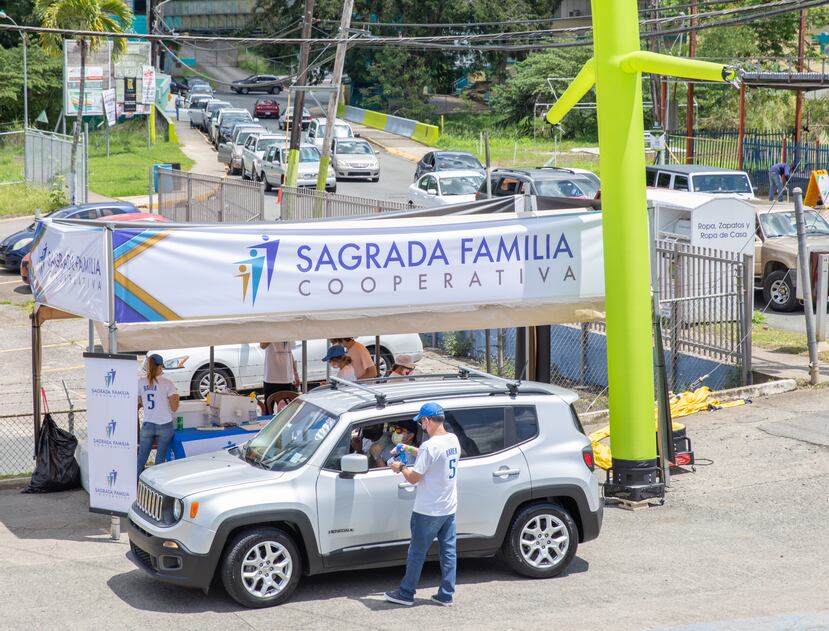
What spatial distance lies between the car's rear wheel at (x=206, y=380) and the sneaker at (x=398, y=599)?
28.7 feet

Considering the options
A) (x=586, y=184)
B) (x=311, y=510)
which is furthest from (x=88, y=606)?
(x=586, y=184)

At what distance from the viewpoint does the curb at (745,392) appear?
1519cm

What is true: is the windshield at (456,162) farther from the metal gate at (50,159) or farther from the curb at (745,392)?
the curb at (745,392)

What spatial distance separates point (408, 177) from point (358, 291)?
34884mm

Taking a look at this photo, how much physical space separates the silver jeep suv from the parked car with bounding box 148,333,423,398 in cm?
744

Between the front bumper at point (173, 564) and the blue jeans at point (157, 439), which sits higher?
the blue jeans at point (157, 439)

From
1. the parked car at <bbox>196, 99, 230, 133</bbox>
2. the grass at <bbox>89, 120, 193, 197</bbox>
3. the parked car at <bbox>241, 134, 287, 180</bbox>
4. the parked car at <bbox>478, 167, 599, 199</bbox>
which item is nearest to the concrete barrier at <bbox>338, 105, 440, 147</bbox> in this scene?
the parked car at <bbox>196, 99, 230, 133</bbox>

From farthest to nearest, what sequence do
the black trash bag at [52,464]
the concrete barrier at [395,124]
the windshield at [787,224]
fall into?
the concrete barrier at [395,124], the windshield at [787,224], the black trash bag at [52,464]

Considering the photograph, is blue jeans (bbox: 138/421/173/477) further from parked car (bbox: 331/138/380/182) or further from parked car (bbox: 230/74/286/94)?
parked car (bbox: 230/74/286/94)

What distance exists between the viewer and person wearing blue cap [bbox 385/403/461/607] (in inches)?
338

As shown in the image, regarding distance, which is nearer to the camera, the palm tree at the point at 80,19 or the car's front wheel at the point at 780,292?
the car's front wheel at the point at 780,292

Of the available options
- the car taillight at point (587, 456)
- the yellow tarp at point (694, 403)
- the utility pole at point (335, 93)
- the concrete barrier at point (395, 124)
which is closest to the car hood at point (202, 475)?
the car taillight at point (587, 456)

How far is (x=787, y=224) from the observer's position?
72.1ft

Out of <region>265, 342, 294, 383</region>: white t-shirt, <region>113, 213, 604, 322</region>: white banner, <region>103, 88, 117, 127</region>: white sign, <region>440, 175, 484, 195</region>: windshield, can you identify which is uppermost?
<region>103, 88, 117, 127</region>: white sign
